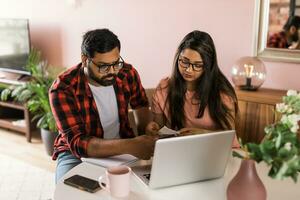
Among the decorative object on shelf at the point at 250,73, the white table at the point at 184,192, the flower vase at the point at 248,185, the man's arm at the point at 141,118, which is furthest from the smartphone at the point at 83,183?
the decorative object on shelf at the point at 250,73

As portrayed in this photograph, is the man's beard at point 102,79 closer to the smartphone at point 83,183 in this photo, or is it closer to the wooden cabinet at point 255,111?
the smartphone at point 83,183

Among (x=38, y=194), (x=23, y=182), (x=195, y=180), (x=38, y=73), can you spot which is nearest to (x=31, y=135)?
(x=38, y=73)

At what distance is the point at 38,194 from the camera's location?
2.54m

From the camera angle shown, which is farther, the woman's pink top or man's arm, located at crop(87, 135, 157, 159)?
the woman's pink top

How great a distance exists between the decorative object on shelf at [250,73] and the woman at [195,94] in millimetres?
605

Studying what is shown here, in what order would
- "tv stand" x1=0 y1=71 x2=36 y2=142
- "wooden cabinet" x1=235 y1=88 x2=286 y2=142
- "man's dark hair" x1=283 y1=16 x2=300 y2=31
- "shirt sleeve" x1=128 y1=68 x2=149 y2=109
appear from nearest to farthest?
"shirt sleeve" x1=128 y1=68 x2=149 y2=109, "wooden cabinet" x1=235 y1=88 x2=286 y2=142, "man's dark hair" x1=283 y1=16 x2=300 y2=31, "tv stand" x1=0 y1=71 x2=36 y2=142

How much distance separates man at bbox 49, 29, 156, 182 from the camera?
1399mm

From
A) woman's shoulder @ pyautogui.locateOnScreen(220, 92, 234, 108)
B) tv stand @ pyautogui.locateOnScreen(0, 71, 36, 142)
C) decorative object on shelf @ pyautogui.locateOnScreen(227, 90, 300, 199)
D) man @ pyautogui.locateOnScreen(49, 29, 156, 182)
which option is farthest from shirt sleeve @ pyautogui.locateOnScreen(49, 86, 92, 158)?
tv stand @ pyautogui.locateOnScreen(0, 71, 36, 142)

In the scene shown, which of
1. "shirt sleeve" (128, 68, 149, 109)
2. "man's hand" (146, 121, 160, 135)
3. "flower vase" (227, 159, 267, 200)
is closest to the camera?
"flower vase" (227, 159, 267, 200)

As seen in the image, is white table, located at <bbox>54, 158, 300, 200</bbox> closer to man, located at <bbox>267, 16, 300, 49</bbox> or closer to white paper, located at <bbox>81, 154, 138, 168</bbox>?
white paper, located at <bbox>81, 154, 138, 168</bbox>

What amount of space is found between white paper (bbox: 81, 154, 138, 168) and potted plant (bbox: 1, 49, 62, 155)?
1.85 meters

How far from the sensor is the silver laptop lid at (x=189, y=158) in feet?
3.49

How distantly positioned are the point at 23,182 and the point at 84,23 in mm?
1479

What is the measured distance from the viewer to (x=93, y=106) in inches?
64.1
